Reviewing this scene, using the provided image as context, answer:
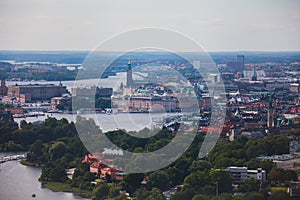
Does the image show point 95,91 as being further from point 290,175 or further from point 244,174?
point 290,175

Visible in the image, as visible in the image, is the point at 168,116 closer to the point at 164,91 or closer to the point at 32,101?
the point at 164,91

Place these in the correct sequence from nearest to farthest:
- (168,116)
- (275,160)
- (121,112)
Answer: (275,160) < (168,116) < (121,112)

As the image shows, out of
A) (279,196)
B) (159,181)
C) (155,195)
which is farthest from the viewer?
(159,181)

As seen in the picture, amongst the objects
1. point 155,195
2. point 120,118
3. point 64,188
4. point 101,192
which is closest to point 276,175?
point 155,195

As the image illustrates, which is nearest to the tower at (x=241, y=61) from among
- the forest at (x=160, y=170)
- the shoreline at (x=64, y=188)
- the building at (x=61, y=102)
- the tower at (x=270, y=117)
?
the building at (x=61, y=102)

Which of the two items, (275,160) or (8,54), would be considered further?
(8,54)

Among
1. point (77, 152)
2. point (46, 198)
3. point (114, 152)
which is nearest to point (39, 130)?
point (77, 152)

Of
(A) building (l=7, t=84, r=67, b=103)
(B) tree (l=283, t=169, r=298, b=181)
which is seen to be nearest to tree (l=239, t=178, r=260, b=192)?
(B) tree (l=283, t=169, r=298, b=181)
